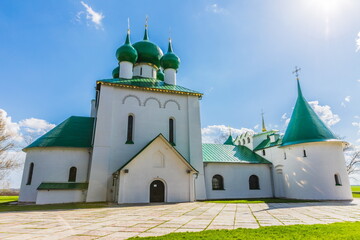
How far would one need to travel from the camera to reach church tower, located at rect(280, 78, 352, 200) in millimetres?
17619

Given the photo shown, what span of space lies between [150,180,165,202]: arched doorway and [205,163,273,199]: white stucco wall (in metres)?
5.92

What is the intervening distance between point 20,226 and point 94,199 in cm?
907

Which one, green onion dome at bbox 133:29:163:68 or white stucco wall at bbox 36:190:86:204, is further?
green onion dome at bbox 133:29:163:68

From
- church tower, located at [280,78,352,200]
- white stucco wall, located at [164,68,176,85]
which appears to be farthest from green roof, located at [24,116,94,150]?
church tower, located at [280,78,352,200]

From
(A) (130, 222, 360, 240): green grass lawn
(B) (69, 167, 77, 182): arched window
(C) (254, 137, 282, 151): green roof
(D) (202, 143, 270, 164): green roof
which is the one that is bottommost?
(A) (130, 222, 360, 240): green grass lawn

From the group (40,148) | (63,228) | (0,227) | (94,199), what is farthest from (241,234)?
(40,148)

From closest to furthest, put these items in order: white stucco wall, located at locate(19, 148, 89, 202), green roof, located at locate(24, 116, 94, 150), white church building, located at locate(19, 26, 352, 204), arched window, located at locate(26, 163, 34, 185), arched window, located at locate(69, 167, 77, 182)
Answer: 1. white church building, located at locate(19, 26, 352, 204)
2. white stucco wall, located at locate(19, 148, 89, 202)
3. arched window, located at locate(26, 163, 34, 185)
4. arched window, located at locate(69, 167, 77, 182)
5. green roof, located at locate(24, 116, 94, 150)

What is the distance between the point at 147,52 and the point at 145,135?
29.6ft

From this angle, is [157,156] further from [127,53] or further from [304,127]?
[304,127]

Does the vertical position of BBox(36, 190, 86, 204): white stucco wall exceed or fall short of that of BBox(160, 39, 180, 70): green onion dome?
it falls short

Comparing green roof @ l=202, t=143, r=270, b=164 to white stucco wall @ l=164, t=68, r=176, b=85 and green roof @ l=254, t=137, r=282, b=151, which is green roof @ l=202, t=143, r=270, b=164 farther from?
white stucco wall @ l=164, t=68, r=176, b=85

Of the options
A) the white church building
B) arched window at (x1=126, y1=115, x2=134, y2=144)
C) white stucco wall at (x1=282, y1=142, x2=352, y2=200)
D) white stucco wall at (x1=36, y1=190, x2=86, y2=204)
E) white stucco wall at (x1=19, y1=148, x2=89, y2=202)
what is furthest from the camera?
white stucco wall at (x1=282, y1=142, x2=352, y2=200)

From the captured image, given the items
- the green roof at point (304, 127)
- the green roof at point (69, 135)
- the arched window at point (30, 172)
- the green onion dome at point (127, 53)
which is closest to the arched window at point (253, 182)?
the green roof at point (304, 127)

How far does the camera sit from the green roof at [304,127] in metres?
18.5
